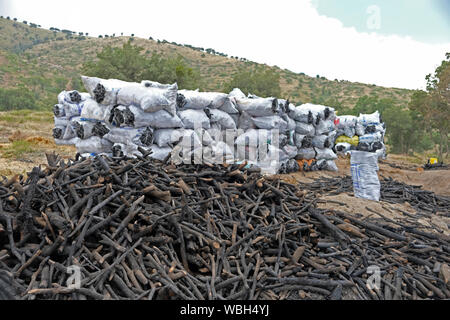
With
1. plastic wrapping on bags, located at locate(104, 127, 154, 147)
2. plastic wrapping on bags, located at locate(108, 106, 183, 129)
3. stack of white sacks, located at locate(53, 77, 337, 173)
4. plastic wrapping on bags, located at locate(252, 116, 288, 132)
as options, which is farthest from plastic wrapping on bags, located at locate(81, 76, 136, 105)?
plastic wrapping on bags, located at locate(252, 116, 288, 132)

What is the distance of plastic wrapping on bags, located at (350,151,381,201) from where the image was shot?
19.1 ft

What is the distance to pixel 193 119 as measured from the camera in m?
6.87

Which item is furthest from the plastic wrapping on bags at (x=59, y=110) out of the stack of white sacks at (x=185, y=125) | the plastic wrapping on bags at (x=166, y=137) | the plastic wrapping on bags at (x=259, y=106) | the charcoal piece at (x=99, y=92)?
the plastic wrapping on bags at (x=259, y=106)

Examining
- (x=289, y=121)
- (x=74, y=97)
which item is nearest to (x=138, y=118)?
(x=74, y=97)

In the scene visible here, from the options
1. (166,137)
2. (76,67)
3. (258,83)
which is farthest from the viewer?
(76,67)

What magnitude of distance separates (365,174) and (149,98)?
4.05m

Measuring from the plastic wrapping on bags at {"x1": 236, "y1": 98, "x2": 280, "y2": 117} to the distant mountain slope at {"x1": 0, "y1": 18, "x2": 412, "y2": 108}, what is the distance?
18.9 metres

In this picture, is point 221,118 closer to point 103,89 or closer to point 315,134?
point 103,89
